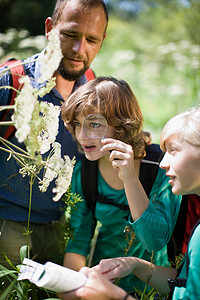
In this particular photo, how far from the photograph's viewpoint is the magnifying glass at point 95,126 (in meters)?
1.74

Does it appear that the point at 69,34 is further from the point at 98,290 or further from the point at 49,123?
the point at 98,290

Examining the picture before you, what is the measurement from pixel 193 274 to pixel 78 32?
1.43m

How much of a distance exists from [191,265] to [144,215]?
13.2 inches

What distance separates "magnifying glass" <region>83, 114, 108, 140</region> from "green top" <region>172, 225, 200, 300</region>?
2.11 feet

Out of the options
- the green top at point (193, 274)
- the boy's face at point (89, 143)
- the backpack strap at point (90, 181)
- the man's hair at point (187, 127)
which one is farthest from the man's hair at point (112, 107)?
the green top at point (193, 274)

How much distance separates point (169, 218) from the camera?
1.73 meters

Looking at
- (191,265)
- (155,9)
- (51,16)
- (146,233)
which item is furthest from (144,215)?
(155,9)

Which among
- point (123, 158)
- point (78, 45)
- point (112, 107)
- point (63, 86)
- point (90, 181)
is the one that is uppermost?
point (78, 45)

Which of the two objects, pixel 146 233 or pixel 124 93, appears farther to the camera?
pixel 124 93

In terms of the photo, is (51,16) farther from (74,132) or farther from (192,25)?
(192,25)

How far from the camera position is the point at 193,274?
128 cm

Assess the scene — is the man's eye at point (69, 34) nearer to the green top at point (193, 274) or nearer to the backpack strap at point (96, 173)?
the backpack strap at point (96, 173)

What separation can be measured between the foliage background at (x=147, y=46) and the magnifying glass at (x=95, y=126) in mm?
936

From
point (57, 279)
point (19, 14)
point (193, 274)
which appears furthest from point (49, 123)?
point (19, 14)
